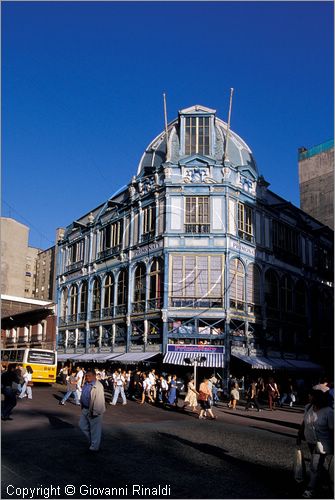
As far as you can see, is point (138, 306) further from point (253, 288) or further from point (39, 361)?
point (253, 288)

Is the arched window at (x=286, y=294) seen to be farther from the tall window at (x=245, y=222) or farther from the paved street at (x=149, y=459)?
the paved street at (x=149, y=459)

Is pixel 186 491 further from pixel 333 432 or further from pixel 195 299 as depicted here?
pixel 195 299

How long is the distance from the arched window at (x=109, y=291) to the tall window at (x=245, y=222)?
33.8 ft

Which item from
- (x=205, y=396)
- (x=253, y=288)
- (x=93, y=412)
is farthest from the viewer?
(x=253, y=288)

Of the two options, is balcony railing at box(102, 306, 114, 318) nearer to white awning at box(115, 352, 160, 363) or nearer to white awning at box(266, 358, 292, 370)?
white awning at box(115, 352, 160, 363)

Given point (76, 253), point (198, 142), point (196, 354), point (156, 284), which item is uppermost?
point (198, 142)

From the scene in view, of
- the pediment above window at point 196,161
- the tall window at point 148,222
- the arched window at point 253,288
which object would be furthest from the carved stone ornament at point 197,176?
the arched window at point 253,288

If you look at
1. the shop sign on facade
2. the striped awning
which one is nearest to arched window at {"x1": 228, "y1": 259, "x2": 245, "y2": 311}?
the shop sign on facade

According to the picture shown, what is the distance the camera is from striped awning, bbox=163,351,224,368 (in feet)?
93.9

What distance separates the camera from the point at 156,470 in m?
8.39

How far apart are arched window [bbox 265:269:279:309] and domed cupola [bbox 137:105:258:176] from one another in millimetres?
7130

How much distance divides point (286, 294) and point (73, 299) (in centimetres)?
1736

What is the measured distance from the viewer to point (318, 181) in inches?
2121

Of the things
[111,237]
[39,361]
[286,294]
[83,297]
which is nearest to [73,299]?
[83,297]
